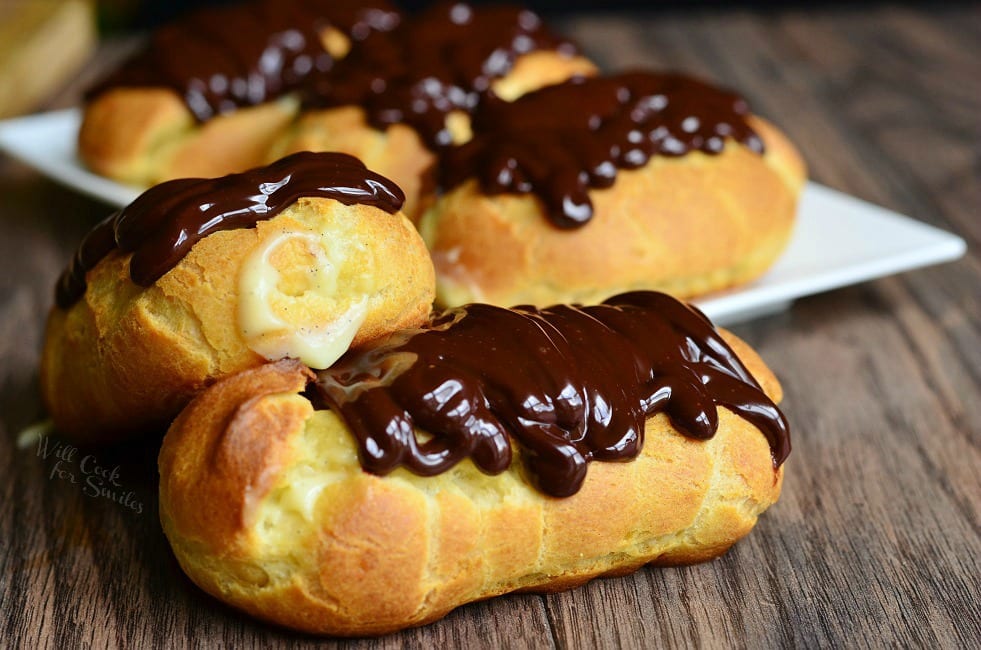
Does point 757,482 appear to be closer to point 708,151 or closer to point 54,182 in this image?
point 708,151

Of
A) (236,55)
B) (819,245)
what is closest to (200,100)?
(236,55)

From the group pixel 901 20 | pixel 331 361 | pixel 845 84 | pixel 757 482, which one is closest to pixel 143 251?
pixel 331 361

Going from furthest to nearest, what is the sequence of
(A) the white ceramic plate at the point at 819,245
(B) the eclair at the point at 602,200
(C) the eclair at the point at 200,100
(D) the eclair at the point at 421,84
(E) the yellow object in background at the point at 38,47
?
(E) the yellow object in background at the point at 38,47
(C) the eclair at the point at 200,100
(D) the eclair at the point at 421,84
(A) the white ceramic plate at the point at 819,245
(B) the eclair at the point at 602,200

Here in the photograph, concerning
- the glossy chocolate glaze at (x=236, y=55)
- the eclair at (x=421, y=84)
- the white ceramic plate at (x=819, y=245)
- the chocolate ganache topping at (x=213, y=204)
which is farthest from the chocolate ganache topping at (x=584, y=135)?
the glossy chocolate glaze at (x=236, y=55)

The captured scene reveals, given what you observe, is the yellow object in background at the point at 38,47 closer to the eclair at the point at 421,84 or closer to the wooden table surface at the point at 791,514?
the wooden table surface at the point at 791,514

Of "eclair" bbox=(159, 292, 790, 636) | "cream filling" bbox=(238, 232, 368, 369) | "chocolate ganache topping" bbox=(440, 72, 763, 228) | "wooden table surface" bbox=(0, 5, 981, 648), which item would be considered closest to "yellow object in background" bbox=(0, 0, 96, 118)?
"wooden table surface" bbox=(0, 5, 981, 648)

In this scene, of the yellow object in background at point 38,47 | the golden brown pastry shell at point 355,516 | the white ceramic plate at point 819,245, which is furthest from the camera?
the yellow object in background at point 38,47
